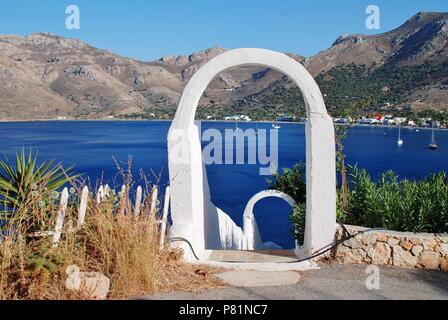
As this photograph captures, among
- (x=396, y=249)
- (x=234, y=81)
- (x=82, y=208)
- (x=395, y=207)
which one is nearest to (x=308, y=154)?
(x=395, y=207)

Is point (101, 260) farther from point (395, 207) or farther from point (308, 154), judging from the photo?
point (395, 207)

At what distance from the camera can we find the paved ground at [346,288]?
15.7ft

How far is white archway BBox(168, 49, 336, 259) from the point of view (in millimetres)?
6059

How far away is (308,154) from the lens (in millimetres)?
6262

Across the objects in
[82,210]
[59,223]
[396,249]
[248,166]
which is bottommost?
[396,249]

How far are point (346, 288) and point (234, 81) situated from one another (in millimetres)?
167674

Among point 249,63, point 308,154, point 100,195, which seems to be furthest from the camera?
point 308,154

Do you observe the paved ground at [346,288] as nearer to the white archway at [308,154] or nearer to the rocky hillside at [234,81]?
the white archway at [308,154]

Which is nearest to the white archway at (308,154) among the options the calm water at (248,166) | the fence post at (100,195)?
the fence post at (100,195)

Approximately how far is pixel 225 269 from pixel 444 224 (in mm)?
2856

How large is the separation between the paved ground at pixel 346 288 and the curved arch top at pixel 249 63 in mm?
2023

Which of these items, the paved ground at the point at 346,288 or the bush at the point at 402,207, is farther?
the bush at the point at 402,207
